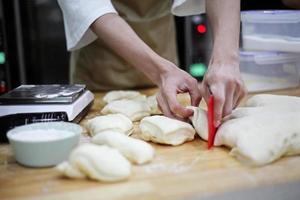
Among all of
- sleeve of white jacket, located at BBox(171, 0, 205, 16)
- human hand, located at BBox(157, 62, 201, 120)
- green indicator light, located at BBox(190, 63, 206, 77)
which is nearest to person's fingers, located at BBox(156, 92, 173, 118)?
human hand, located at BBox(157, 62, 201, 120)

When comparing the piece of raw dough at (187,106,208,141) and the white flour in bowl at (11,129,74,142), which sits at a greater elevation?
the white flour in bowl at (11,129,74,142)

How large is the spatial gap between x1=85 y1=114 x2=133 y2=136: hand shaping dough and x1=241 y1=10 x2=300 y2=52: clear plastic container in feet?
2.00

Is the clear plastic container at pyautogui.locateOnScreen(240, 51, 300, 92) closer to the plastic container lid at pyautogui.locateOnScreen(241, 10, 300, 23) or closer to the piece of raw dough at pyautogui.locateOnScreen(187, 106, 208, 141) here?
the plastic container lid at pyautogui.locateOnScreen(241, 10, 300, 23)

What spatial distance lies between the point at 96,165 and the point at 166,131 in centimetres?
21

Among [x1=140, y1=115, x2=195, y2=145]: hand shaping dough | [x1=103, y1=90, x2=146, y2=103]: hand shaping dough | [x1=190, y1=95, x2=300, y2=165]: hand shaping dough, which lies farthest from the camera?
[x1=103, y1=90, x2=146, y2=103]: hand shaping dough

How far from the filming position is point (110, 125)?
898mm

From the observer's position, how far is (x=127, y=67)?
1.39 m

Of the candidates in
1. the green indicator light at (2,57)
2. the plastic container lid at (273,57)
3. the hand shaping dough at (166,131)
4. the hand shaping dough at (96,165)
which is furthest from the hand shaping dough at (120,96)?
the green indicator light at (2,57)

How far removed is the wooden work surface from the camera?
64 cm

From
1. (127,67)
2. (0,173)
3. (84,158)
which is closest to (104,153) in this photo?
(84,158)

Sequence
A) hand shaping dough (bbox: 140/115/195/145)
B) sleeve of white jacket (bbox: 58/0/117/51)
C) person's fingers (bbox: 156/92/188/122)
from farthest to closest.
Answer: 1. sleeve of white jacket (bbox: 58/0/117/51)
2. person's fingers (bbox: 156/92/188/122)
3. hand shaping dough (bbox: 140/115/195/145)

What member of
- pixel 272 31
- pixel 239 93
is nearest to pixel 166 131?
pixel 239 93

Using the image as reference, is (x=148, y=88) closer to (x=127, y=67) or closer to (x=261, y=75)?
(x=127, y=67)

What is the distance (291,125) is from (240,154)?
0.48 feet
